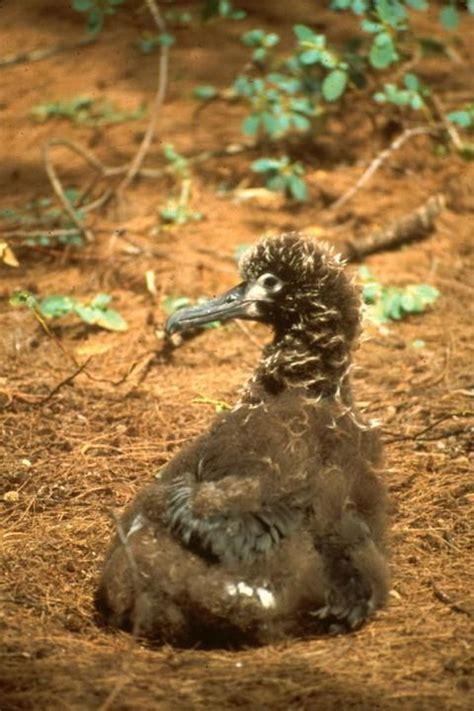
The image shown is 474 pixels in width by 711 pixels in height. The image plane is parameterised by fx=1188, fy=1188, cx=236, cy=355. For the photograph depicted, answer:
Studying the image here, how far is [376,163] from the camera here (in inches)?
391

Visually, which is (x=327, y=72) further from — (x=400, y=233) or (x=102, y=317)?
(x=102, y=317)

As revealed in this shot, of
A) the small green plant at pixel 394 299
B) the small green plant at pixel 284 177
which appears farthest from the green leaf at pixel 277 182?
the small green plant at pixel 394 299

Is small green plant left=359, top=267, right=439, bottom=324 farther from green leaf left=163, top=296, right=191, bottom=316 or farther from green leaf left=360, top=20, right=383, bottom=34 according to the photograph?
green leaf left=360, top=20, right=383, bottom=34

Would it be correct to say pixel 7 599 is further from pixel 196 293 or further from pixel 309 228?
pixel 309 228

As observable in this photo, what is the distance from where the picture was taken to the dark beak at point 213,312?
5.56 metres

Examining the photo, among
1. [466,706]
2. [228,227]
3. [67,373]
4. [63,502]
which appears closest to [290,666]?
[466,706]

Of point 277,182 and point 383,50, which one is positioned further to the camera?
point 277,182

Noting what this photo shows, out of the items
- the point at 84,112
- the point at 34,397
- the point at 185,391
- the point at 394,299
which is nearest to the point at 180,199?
the point at 84,112

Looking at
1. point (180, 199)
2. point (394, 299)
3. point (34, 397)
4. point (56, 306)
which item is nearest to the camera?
point (34, 397)

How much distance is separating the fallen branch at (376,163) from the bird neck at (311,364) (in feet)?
15.1

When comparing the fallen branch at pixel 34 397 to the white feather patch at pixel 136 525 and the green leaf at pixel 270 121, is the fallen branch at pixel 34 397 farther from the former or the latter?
the green leaf at pixel 270 121

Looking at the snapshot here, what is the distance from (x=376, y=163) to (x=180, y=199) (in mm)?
1667

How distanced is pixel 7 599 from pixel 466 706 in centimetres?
198

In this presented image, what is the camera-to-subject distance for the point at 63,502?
6000 millimetres
